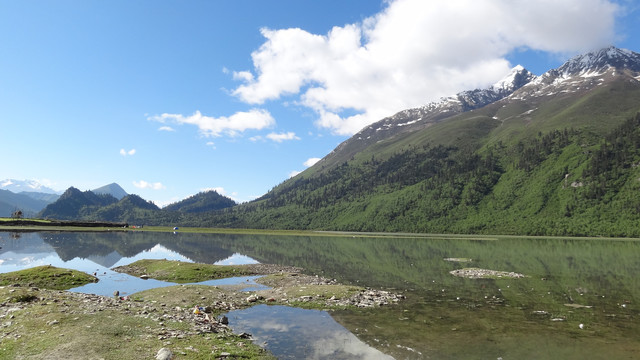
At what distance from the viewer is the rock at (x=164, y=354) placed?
53.4 feet

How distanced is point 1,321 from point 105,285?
78.8 ft

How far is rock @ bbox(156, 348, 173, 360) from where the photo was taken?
16.3m

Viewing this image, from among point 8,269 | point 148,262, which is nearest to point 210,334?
point 148,262

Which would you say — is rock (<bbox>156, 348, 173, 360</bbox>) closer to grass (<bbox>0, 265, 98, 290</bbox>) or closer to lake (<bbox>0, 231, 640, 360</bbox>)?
lake (<bbox>0, 231, 640, 360</bbox>)

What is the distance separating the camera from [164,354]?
1645cm

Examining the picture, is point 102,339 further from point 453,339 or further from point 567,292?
point 567,292

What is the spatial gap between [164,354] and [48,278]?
39.5 metres

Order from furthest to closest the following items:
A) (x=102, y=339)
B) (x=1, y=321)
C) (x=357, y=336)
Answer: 1. (x=357, y=336)
2. (x=1, y=321)
3. (x=102, y=339)

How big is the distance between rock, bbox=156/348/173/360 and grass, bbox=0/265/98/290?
34298mm

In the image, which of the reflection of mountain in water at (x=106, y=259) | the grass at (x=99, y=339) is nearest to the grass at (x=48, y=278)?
the reflection of mountain in water at (x=106, y=259)

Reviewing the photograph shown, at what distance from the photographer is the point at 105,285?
142 feet

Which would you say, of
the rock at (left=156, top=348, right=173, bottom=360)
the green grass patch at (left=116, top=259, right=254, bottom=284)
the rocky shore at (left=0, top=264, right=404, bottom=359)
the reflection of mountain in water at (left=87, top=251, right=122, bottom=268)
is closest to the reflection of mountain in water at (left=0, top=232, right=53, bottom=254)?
the reflection of mountain in water at (left=87, top=251, right=122, bottom=268)

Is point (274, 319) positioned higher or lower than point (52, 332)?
lower

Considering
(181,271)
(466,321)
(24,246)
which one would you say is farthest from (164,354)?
(24,246)
